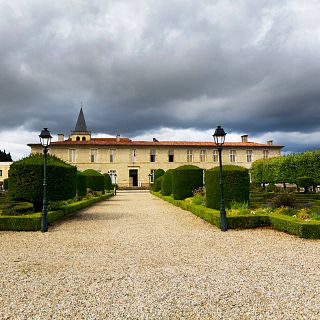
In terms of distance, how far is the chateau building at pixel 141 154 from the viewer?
136 feet

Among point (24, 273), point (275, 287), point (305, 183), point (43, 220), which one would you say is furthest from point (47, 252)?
point (305, 183)

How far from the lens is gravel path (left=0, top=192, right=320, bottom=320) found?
10.1ft

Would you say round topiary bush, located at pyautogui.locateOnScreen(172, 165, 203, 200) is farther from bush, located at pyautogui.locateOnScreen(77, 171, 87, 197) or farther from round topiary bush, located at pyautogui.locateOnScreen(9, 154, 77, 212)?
round topiary bush, located at pyautogui.locateOnScreen(9, 154, 77, 212)

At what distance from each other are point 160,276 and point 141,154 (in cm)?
3872

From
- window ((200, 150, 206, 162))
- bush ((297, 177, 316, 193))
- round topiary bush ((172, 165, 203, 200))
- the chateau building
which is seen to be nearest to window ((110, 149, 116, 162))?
the chateau building

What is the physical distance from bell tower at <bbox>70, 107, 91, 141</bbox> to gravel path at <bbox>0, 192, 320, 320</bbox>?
5030cm

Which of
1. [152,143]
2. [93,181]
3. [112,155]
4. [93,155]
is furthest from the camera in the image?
[152,143]

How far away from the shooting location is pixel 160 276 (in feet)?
13.7

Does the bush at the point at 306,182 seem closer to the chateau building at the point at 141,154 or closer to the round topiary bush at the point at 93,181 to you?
the round topiary bush at the point at 93,181

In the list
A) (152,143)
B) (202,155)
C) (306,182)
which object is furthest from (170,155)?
(306,182)

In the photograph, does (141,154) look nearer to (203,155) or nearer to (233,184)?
(203,155)

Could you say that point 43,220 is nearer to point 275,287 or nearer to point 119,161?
point 275,287

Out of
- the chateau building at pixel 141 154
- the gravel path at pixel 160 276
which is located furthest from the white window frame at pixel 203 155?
the gravel path at pixel 160 276

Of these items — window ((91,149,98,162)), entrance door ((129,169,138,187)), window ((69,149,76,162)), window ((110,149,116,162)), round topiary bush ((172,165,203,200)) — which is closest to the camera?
round topiary bush ((172,165,203,200))
